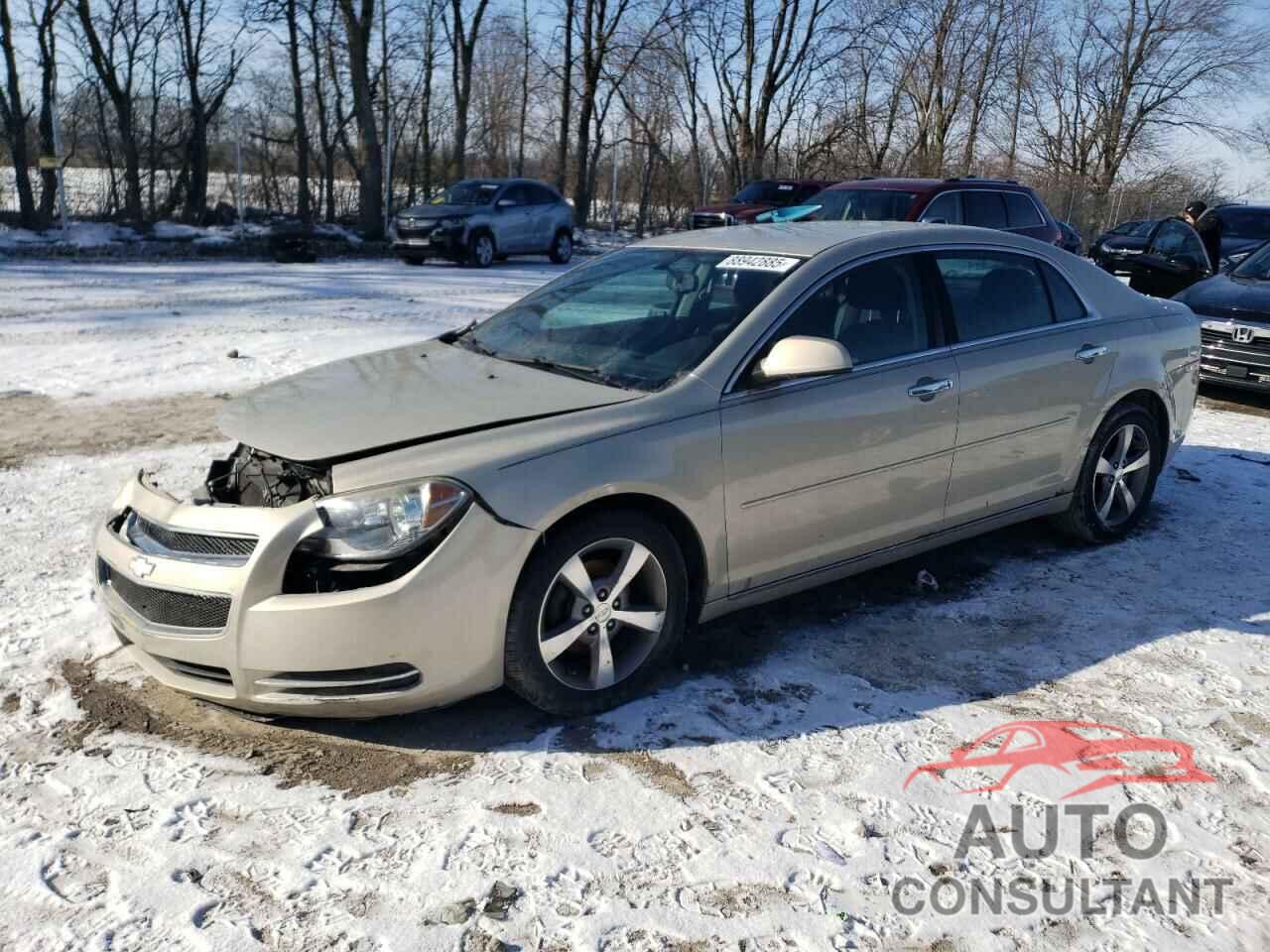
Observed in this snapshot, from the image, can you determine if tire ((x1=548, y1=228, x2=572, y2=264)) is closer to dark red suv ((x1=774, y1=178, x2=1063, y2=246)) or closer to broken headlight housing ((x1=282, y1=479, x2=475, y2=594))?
dark red suv ((x1=774, y1=178, x2=1063, y2=246))

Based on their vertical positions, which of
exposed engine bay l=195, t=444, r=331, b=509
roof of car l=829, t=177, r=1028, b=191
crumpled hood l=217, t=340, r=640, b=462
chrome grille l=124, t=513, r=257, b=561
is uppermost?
roof of car l=829, t=177, r=1028, b=191

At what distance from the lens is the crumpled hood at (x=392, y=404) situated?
3401 mm

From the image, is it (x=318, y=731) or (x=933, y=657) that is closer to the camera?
(x=318, y=731)

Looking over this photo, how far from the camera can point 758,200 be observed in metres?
20.3

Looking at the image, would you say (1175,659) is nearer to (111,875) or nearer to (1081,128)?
(111,875)

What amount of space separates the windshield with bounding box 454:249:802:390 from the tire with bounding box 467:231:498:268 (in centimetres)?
1444

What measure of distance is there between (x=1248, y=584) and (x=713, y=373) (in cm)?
292

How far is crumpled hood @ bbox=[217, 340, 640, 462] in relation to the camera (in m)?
3.40

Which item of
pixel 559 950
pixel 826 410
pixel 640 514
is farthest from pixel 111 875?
pixel 826 410

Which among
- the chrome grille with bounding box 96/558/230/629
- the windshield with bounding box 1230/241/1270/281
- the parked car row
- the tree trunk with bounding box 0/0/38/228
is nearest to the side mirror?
the chrome grille with bounding box 96/558/230/629

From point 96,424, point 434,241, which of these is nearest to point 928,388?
point 96,424

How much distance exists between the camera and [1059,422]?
4.92 m

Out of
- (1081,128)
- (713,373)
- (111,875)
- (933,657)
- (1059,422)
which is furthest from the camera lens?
(1081,128)

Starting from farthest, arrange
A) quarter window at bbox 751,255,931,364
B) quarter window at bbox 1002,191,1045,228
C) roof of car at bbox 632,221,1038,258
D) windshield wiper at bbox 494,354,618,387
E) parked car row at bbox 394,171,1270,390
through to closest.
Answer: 1. quarter window at bbox 1002,191,1045,228
2. parked car row at bbox 394,171,1270,390
3. roof of car at bbox 632,221,1038,258
4. quarter window at bbox 751,255,931,364
5. windshield wiper at bbox 494,354,618,387
